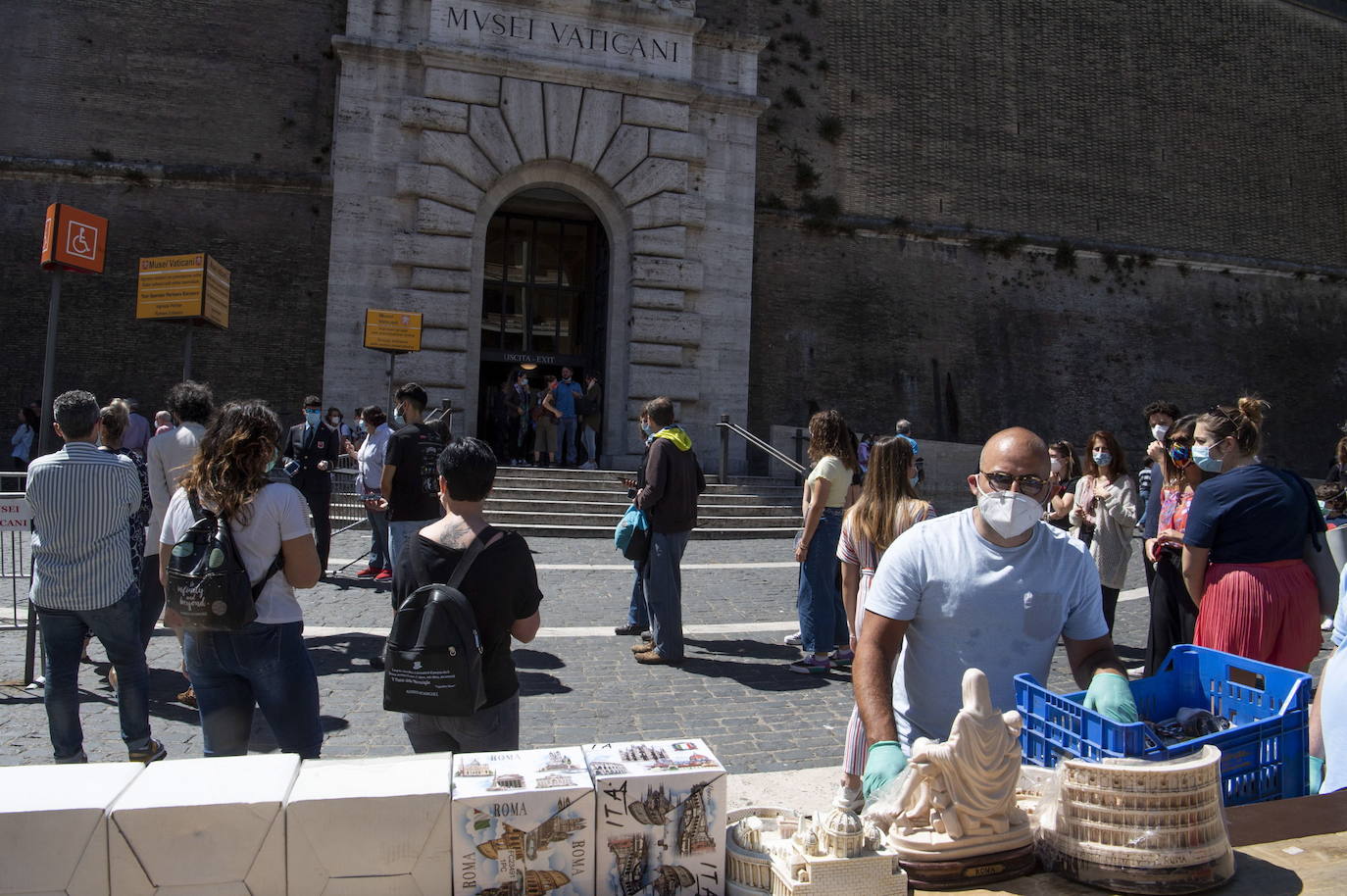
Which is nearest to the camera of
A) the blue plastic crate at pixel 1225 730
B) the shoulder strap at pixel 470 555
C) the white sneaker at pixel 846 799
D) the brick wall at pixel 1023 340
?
the white sneaker at pixel 846 799

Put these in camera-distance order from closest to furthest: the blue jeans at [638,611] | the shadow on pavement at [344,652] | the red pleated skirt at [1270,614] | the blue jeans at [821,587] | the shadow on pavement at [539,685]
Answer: the red pleated skirt at [1270,614]
the shadow on pavement at [539,685]
the shadow on pavement at [344,652]
the blue jeans at [821,587]
the blue jeans at [638,611]

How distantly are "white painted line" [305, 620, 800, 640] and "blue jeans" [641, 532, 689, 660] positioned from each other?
808 millimetres

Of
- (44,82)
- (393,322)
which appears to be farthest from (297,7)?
(393,322)

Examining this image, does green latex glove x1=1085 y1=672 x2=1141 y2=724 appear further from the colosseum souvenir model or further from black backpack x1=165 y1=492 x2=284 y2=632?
black backpack x1=165 y1=492 x2=284 y2=632

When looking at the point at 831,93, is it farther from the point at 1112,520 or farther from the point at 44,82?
the point at 1112,520

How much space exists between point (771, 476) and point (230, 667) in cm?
1350

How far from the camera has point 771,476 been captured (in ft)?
54.1

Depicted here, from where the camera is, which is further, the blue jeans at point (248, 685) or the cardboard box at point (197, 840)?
the blue jeans at point (248, 685)

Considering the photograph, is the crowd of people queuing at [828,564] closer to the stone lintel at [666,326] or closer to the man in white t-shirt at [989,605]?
the man in white t-shirt at [989,605]

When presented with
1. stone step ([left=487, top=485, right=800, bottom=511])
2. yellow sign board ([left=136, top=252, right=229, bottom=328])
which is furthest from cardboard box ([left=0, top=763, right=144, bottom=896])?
stone step ([left=487, top=485, right=800, bottom=511])

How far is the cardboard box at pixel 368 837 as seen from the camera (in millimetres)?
1680

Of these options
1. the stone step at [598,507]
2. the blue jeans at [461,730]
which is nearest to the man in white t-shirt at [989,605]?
the blue jeans at [461,730]

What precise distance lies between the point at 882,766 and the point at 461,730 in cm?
138

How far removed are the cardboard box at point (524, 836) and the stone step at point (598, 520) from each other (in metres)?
10.4
